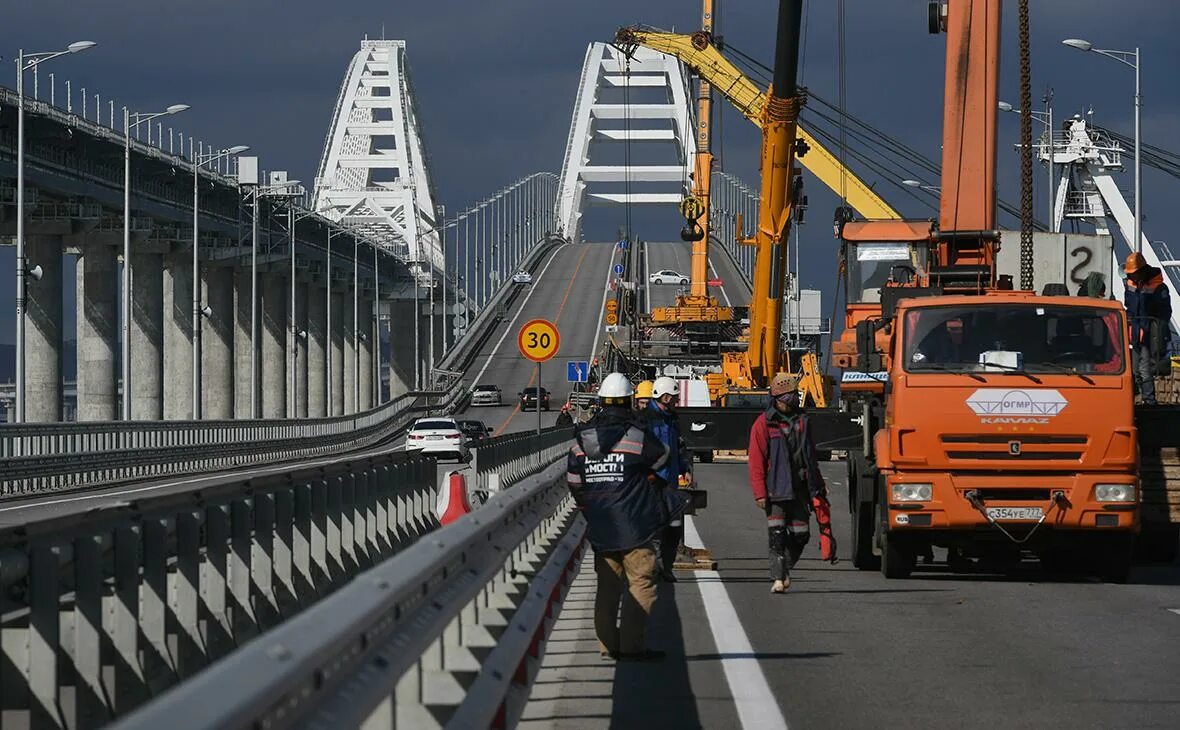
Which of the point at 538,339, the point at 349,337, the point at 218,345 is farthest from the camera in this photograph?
the point at 349,337

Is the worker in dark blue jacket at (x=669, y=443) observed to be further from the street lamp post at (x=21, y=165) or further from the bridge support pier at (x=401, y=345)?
the bridge support pier at (x=401, y=345)

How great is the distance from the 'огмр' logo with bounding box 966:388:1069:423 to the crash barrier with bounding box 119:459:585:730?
5.13m

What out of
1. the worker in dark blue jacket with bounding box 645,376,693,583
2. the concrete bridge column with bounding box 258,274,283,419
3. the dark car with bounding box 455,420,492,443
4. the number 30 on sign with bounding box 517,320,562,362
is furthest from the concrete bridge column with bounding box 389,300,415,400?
→ the worker in dark blue jacket with bounding box 645,376,693,583

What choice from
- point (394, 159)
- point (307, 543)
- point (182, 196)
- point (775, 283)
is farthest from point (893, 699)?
point (394, 159)

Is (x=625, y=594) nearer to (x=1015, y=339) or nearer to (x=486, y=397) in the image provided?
(x=1015, y=339)

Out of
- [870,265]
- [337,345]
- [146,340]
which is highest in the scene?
[870,265]

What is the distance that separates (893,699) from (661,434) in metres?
4.73

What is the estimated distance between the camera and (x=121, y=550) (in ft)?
29.3

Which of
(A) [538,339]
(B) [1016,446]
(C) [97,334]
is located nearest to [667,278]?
(C) [97,334]

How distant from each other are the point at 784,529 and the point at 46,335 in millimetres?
56186

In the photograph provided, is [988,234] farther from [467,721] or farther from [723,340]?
[723,340]

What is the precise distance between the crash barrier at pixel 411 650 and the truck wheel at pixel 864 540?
20.9 ft

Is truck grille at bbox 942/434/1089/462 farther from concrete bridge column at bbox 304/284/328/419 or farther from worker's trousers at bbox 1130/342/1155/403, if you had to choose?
concrete bridge column at bbox 304/284/328/419

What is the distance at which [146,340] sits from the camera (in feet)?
267
